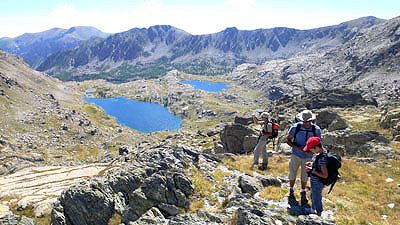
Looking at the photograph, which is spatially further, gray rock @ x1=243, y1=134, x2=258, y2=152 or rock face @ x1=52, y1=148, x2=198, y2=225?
gray rock @ x1=243, y1=134, x2=258, y2=152

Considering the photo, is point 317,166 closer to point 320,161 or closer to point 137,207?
point 320,161

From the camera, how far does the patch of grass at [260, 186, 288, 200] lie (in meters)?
21.5

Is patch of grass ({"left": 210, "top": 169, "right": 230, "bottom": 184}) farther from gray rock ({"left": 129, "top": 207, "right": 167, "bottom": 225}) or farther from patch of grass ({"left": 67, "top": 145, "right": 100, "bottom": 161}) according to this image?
patch of grass ({"left": 67, "top": 145, "right": 100, "bottom": 161})

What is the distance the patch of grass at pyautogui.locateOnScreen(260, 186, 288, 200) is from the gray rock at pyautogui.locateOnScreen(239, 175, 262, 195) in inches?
19.9

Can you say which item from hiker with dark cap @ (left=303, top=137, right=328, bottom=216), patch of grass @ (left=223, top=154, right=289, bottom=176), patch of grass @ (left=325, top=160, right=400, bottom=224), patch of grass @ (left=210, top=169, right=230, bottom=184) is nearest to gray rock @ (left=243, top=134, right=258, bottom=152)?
patch of grass @ (left=223, top=154, right=289, bottom=176)

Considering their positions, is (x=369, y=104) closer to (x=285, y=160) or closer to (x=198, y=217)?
(x=285, y=160)

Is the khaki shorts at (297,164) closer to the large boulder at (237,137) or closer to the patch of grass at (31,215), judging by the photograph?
the patch of grass at (31,215)

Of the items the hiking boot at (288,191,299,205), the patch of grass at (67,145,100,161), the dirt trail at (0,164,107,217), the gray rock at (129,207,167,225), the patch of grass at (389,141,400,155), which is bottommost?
the patch of grass at (67,145,100,161)

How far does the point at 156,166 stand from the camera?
87.0 ft

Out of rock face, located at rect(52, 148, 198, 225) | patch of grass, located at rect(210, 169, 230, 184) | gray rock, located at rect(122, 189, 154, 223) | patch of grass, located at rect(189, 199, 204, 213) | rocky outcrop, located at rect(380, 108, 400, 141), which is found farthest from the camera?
rocky outcrop, located at rect(380, 108, 400, 141)

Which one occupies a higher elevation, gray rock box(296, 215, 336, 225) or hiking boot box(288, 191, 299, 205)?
gray rock box(296, 215, 336, 225)

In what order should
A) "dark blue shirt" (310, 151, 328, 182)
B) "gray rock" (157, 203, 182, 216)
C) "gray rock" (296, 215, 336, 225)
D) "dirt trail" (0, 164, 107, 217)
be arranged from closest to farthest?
"gray rock" (296, 215, 336, 225)
"dark blue shirt" (310, 151, 328, 182)
"gray rock" (157, 203, 182, 216)
"dirt trail" (0, 164, 107, 217)

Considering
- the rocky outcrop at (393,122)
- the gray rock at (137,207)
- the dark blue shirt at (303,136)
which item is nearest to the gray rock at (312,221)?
the dark blue shirt at (303,136)

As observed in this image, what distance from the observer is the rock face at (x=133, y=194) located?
2250cm
